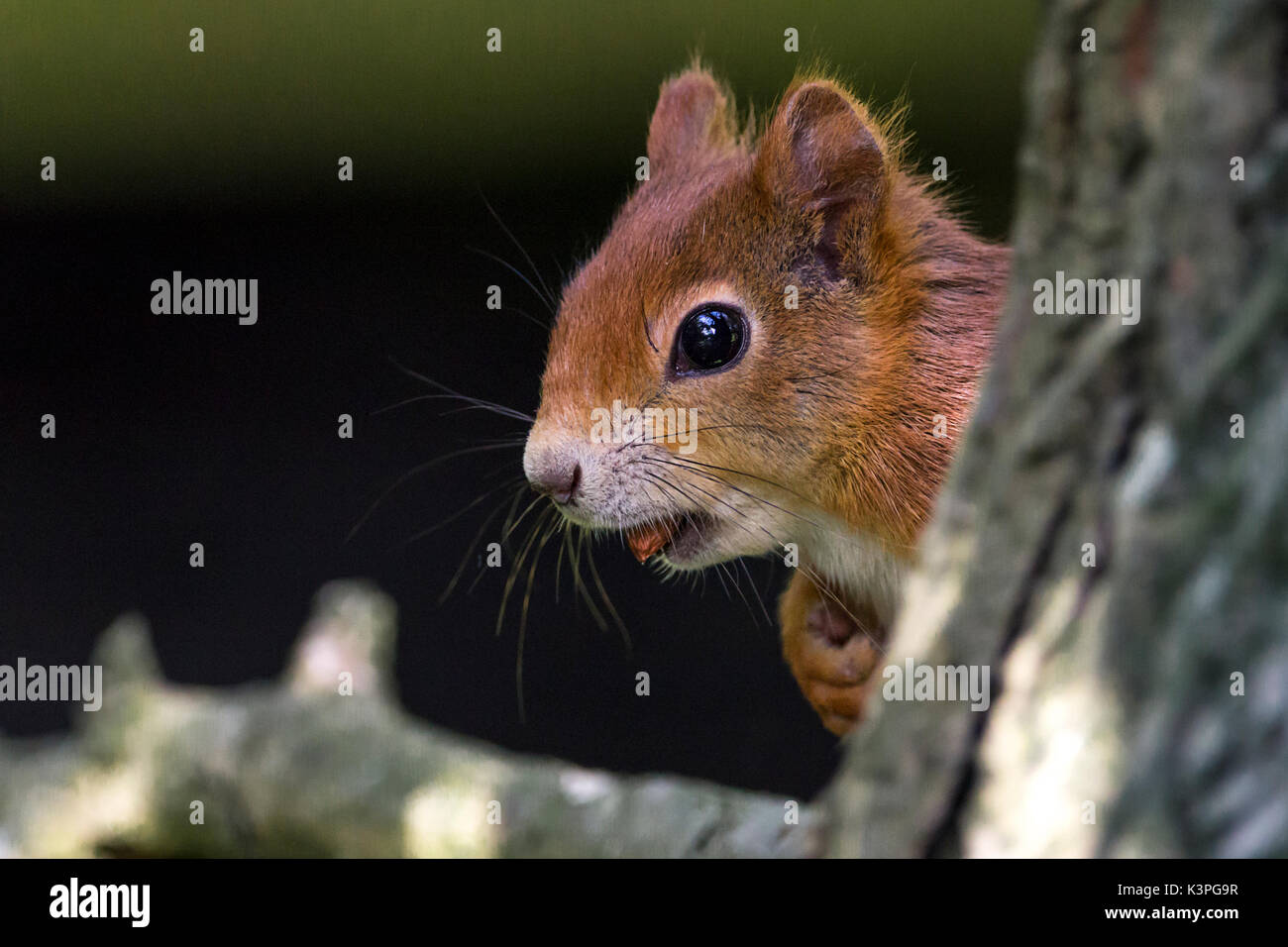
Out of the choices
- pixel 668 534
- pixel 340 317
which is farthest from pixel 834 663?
pixel 340 317

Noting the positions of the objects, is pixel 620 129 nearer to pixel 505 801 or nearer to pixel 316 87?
pixel 316 87

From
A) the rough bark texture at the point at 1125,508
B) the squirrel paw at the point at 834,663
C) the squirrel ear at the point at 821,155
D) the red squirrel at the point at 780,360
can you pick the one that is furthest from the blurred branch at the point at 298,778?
the rough bark texture at the point at 1125,508

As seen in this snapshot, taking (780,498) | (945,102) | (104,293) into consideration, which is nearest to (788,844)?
(780,498)

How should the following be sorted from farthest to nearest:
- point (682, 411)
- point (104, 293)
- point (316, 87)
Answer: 1. point (104, 293)
2. point (316, 87)
3. point (682, 411)

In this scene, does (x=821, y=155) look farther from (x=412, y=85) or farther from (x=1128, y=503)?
(x=412, y=85)

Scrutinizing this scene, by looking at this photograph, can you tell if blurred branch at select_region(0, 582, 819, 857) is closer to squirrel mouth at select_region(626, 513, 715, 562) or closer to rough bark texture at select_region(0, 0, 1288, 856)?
squirrel mouth at select_region(626, 513, 715, 562)

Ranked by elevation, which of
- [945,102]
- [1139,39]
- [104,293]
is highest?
[945,102]

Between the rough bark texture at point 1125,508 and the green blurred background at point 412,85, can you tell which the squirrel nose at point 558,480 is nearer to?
the rough bark texture at point 1125,508
